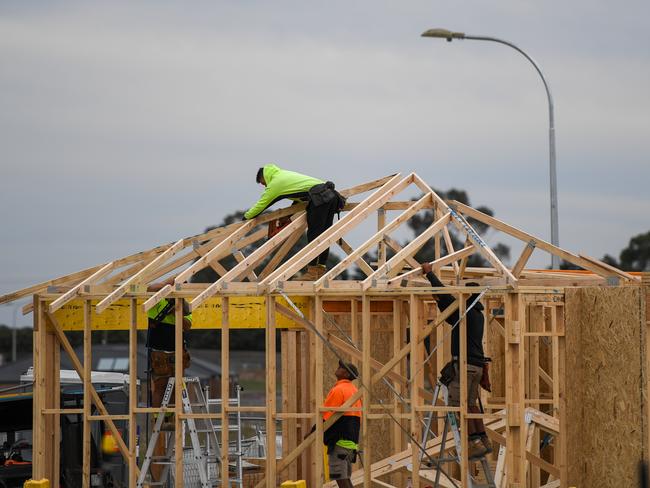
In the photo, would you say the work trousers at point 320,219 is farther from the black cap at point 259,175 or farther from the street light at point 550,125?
the street light at point 550,125

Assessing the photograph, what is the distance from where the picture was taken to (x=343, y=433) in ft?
49.2

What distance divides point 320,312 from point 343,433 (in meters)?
1.61

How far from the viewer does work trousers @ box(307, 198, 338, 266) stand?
16516mm

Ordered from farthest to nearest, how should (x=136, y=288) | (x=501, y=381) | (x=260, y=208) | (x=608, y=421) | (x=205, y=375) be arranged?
(x=205, y=375), (x=501, y=381), (x=260, y=208), (x=136, y=288), (x=608, y=421)

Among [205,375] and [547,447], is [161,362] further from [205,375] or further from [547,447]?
[205,375]

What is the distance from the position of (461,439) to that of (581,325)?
2099mm

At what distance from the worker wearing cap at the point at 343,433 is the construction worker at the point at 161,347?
223 cm

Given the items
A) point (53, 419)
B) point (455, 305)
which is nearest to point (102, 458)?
point (53, 419)

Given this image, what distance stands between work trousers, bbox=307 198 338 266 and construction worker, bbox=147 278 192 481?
2091mm

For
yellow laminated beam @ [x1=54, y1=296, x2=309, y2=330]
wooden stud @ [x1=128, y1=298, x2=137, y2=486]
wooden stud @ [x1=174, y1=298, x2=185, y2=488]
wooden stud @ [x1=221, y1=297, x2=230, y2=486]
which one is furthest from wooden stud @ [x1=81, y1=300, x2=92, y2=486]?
wooden stud @ [x1=221, y1=297, x2=230, y2=486]

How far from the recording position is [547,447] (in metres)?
19.1

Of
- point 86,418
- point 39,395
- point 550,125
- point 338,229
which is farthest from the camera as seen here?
point 550,125

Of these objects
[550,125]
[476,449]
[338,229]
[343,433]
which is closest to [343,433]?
[343,433]

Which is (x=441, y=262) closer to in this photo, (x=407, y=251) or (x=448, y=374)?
(x=407, y=251)
